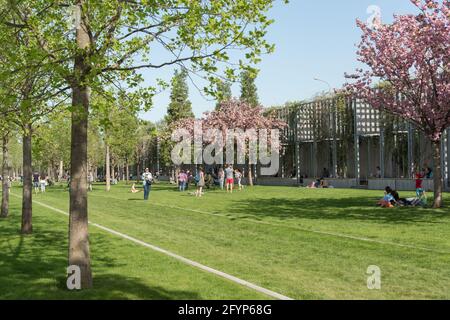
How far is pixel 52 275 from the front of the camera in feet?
27.3

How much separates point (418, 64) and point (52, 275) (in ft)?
56.2

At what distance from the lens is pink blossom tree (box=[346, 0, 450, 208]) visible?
19641mm

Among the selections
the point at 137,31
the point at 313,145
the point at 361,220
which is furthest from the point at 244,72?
the point at 313,145

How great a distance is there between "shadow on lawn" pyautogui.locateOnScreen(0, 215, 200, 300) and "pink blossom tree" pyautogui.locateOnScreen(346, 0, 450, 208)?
14122 millimetres

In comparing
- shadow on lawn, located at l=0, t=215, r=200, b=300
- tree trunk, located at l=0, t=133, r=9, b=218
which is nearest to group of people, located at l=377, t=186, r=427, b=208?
shadow on lawn, located at l=0, t=215, r=200, b=300

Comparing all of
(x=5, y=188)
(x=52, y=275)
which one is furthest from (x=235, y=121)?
(x=52, y=275)

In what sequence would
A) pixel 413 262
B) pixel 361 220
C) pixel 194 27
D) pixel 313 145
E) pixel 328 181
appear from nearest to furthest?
pixel 194 27, pixel 413 262, pixel 361 220, pixel 328 181, pixel 313 145

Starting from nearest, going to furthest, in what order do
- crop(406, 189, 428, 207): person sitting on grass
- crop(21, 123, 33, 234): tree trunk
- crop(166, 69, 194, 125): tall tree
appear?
crop(21, 123, 33, 234): tree trunk
crop(406, 189, 428, 207): person sitting on grass
crop(166, 69, 194, 125): tall tree

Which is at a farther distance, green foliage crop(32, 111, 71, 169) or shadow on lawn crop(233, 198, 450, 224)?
shadow on lawn crop(233, 198, 450, 224)

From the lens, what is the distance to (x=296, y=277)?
810 centimetres

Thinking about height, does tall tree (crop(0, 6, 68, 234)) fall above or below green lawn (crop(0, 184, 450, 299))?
above

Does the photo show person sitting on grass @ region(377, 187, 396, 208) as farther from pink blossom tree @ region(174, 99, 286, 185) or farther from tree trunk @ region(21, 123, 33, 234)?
pink blossom tree @ region(174, 99, 286, 185)

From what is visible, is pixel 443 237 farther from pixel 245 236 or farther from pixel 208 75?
pixel 208 75
